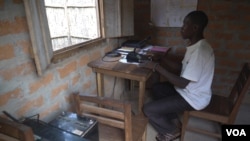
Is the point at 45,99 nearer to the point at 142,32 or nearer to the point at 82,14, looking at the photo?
the point at 82,14

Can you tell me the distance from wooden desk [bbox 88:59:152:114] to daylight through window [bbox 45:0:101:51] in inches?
11.8

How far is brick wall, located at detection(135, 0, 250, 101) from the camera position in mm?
2215

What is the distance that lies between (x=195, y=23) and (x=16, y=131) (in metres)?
1.39

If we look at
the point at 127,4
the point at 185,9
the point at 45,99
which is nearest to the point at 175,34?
the point at 185,9

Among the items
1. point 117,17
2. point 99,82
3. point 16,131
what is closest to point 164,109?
point 99,82

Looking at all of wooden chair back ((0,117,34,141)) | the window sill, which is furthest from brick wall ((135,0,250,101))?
wooden chair back ((0,117,34,141))

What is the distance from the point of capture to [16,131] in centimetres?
62

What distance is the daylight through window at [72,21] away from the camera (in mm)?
1458

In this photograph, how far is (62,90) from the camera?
146 cm

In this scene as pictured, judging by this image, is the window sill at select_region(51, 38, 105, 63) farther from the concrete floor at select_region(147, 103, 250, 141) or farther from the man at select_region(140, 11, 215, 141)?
the concrete floor at select_region(147, 103, 250, 141)

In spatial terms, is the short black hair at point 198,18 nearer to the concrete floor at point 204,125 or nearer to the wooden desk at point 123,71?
the wooden desk at point 123,71

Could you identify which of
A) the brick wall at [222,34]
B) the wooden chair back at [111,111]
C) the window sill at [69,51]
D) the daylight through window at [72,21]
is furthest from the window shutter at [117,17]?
the wooden chair back at [111,111]

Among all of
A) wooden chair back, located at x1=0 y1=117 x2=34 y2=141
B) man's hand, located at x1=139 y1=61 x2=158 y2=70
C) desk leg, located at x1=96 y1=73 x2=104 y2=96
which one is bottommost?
desk leg, located at x1=96 y1=73 x2=104 y2=96

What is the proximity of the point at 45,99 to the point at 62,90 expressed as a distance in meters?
0.18
